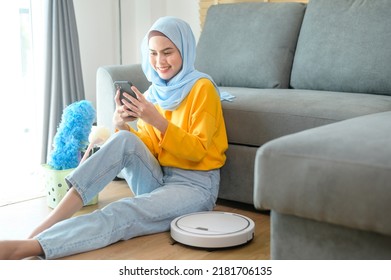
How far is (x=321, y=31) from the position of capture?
9.25ft

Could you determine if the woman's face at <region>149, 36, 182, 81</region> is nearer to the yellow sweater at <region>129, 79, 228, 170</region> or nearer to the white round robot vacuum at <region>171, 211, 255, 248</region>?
the yellow sweater at <region>129, 79, 228, 170</region>

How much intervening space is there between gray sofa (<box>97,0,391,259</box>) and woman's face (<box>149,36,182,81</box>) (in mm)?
291

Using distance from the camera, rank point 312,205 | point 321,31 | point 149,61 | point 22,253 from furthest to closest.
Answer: point 321,31
point 149,61
point 22,253
point 312,205

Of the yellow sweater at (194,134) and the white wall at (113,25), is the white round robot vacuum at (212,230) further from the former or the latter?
the white wall at (113,25)

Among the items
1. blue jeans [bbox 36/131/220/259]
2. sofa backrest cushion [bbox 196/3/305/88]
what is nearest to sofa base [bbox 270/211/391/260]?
blue jeans [bbox 36/131/220/259]

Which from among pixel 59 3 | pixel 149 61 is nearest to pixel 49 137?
pixel 59 3

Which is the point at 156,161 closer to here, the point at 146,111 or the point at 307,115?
the point at 146,111

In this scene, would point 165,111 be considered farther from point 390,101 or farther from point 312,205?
point 312,205

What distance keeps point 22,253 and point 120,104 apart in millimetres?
700

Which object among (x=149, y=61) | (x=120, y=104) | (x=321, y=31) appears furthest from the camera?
(x=321, y=31)

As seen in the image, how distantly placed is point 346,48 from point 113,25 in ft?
6.26

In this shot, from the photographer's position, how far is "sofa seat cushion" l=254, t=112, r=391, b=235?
136 cm

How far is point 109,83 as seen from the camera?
2.87m

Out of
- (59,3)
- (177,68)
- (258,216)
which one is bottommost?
(258,216)
